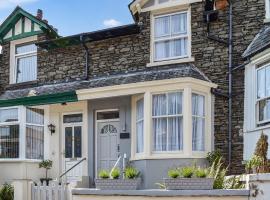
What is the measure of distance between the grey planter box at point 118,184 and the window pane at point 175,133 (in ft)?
10.4

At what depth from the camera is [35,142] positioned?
1850 centimetres

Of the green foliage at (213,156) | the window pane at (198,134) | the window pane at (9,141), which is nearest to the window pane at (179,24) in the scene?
the window pane at (198,134)

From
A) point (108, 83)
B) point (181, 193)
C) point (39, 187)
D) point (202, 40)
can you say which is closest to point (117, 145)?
point (108, 83)

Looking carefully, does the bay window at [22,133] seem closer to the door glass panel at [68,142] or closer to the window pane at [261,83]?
the door glass panel at [68,142]

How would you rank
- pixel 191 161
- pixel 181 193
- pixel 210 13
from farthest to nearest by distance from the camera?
pixel 210 13 < pixel 191 161 < pixel 181 193

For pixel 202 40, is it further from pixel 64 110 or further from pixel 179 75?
pixel 64 110

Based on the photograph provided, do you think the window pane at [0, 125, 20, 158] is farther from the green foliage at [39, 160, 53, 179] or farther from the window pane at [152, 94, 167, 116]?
the window pane at [152, 94, 167, 116]

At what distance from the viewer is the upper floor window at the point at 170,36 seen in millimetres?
16547

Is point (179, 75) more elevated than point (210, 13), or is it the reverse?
point (210, 13)

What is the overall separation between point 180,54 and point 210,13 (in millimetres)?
1740

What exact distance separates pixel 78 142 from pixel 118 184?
631 cm

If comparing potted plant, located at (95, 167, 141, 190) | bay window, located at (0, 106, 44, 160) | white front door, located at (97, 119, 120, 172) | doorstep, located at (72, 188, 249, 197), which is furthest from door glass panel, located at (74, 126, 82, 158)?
doorstep, located at (72, 188, 249, 197)

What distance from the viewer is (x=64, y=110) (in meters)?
18.3

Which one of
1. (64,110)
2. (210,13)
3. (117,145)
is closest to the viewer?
(210,13)
